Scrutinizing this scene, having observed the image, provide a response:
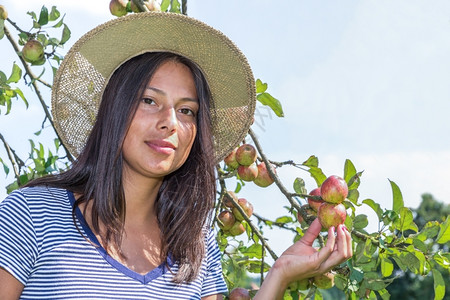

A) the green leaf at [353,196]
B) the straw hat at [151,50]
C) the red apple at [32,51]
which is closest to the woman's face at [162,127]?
the straw hat at [151,50]

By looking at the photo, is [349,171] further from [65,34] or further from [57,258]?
[65,34]

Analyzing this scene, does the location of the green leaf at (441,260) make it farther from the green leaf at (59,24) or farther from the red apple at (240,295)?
the green leaf at (59,24)

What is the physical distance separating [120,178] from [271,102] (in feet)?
2.30

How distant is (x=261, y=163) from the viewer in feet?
7.70

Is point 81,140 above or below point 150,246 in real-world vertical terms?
above

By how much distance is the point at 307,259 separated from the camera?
1.64 m

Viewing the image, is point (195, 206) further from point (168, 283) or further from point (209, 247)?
point (168, 283)

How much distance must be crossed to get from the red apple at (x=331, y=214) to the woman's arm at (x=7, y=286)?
76cm

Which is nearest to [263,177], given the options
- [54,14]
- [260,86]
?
[260,86]

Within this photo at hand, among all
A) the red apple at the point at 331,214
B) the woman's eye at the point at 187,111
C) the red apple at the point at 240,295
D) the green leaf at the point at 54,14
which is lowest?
the red apple at the point at 240,295

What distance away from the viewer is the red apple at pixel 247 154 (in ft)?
7.48

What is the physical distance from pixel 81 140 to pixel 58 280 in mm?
576

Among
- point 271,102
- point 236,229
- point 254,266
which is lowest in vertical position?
point 254,266

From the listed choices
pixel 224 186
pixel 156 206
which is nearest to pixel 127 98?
pixel 156 206
